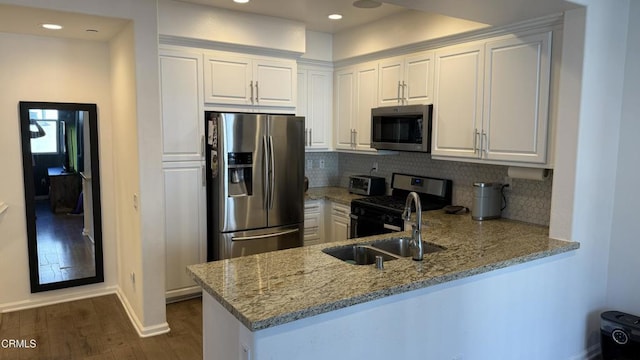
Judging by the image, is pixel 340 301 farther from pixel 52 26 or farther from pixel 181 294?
pixel 52 26

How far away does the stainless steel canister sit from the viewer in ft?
11.0

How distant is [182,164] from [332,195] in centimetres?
159

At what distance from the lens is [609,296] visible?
3090mm

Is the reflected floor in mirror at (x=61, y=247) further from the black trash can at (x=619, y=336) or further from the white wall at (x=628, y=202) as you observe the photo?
the white wall at (x=628, y=202)

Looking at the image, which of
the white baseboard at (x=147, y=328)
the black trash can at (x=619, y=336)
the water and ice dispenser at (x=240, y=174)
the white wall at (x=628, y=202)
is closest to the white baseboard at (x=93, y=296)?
the white baseboard at (x=147, y=328)

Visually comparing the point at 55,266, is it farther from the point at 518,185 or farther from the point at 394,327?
the point at 518,185

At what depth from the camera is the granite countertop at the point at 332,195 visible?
446 centimetres

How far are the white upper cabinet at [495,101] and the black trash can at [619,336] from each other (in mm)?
1106

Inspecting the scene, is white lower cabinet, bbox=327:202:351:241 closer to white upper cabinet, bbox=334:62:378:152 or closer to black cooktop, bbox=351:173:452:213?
black cooktop, bbox=351:173:452:213

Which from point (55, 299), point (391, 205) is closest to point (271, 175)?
point (391, 205)

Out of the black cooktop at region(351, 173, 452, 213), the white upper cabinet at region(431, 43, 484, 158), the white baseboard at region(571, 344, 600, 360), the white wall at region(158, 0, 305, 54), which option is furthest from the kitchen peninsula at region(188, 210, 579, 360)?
the white wall at region(158, 0, 305, 54)

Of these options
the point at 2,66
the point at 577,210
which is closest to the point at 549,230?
the point at 577,210

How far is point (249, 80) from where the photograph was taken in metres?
4.08

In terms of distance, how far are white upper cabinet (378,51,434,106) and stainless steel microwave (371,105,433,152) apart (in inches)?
3.4
